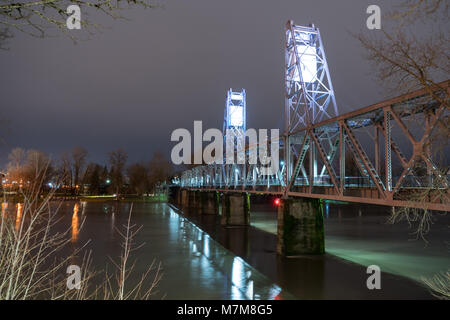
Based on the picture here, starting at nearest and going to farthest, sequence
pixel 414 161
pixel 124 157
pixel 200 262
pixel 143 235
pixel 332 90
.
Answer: pixel 414 161 → pixel 200 262 → pixel 332 90 → pixel 143 235 → pixel 124 157

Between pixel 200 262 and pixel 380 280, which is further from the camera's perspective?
pixel 200 262

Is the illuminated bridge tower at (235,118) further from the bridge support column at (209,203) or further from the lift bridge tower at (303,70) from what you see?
the lift bridge tower at (303,70)

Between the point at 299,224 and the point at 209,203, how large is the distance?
3669cm

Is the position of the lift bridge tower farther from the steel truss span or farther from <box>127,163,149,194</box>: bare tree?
<box>127,163,149,194</box>: bare tree

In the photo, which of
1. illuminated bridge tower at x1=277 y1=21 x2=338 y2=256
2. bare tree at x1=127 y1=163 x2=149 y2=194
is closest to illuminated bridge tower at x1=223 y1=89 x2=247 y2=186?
illuminated bridge tower at x1=277 y1=21 x2=338 y2=256

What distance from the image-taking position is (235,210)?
41875mm

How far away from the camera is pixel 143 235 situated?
35406 mm

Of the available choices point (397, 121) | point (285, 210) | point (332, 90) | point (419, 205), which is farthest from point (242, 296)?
point (332, 90)

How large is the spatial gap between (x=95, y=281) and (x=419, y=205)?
618 inches

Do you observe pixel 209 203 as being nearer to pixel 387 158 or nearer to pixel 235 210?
pixel 235 210

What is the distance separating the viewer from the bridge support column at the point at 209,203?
56.8 metres

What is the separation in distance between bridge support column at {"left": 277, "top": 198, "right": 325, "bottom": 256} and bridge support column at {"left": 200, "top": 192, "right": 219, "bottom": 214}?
34.2 metres

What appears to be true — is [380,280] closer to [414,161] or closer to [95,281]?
[414,161]

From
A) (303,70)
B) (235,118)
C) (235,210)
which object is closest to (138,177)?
(235,118)
